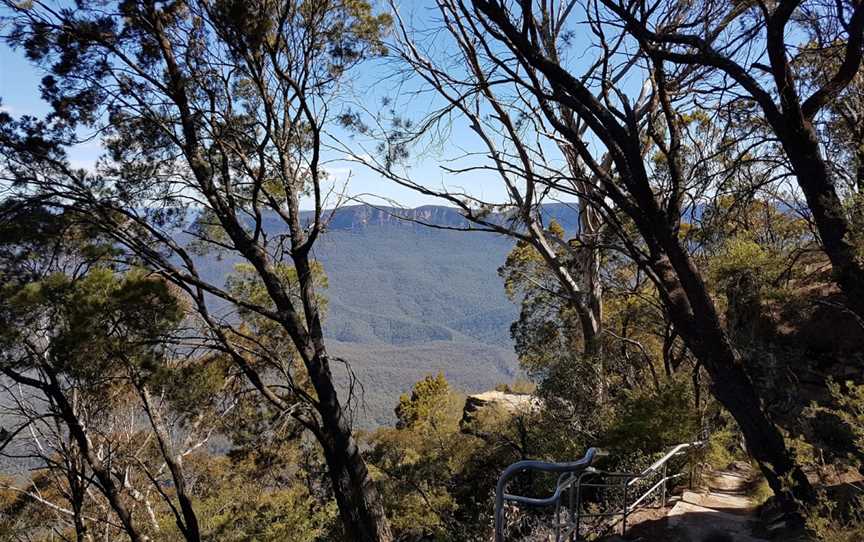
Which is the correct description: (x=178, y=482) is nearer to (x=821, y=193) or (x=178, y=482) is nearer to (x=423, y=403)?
(x=821, y=193)

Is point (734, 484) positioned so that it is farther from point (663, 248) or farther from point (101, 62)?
point (101, 62)

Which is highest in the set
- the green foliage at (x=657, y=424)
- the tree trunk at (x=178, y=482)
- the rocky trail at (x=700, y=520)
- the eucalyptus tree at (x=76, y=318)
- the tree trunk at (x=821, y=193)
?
the tree trunk at (x=821, y=193)

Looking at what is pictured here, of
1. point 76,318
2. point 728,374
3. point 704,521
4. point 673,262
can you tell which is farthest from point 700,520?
point 76,318

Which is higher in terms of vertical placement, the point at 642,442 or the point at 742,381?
the point at 742,381

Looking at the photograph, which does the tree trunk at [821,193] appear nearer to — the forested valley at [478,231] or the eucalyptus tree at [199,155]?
the forested valley at [478,231]

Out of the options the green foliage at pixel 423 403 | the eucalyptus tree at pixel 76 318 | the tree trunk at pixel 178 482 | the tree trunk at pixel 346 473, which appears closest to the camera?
the tree trunk at pixel 346 473

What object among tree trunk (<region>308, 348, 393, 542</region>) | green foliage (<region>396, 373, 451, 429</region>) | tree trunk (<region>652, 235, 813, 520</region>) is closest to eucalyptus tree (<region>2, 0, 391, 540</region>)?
tree trunk (<region>308, 348, 393, 542</region>)

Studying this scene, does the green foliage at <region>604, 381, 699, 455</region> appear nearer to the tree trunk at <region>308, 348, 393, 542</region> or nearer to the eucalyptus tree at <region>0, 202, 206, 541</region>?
the tree trunk at <region>308, 348, 393, 542</region>

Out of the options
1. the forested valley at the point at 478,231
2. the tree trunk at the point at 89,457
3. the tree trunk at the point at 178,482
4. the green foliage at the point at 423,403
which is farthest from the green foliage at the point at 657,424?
the green foliage at the point at 423,403

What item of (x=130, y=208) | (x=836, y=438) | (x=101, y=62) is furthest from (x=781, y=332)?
(x=101, y=62)

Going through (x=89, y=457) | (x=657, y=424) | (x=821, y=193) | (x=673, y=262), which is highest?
(x=821, y=193)

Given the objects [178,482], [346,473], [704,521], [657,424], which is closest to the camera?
[704,521]

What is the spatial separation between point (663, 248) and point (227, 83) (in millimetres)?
5079

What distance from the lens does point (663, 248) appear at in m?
3.73
